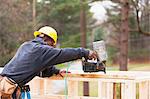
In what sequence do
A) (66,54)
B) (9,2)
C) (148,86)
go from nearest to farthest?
(66,54)
(148,86)
(9,2)

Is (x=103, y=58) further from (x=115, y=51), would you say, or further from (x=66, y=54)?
(x=115, y=51)

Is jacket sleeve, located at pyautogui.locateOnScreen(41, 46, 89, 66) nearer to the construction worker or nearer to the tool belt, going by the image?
the construction worker

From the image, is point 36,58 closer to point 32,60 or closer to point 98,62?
point 32,60

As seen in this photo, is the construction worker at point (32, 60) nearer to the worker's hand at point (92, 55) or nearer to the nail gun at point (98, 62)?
the worker's hand at point (92, 55)

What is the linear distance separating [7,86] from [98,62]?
119cm

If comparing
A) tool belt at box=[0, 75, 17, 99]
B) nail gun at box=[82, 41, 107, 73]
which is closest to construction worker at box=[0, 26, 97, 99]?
tool belt at box=[0, 75, 17, 99]

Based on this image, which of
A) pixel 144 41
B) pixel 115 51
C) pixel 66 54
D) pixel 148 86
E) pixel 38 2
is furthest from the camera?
pixel 144 41

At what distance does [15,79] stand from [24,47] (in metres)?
0.41

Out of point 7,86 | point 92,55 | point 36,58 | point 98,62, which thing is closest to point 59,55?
point 36,58

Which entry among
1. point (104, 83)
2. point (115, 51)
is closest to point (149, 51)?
point (115, 51)

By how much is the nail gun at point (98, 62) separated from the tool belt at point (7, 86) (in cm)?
96

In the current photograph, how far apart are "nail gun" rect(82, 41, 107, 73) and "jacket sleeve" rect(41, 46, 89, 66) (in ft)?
0.86

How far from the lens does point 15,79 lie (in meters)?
4.40

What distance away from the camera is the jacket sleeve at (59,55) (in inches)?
170
